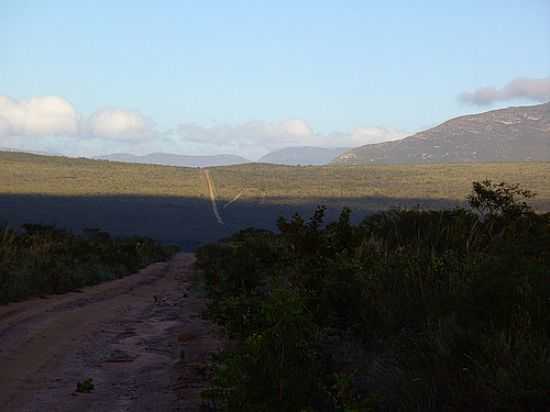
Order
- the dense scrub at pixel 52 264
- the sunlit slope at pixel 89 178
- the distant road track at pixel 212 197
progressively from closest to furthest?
the dense scrub at pixel 52 264 → the distant road track at pixel 212 197 → the sunlit slope at pixel 89 178

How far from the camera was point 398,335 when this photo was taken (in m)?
8.22

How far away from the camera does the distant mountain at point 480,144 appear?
166250 mm

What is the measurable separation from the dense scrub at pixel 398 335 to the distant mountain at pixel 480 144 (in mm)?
153716

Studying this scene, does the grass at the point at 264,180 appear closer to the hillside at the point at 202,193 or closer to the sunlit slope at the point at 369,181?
the sunlit slope at the point at 369,181

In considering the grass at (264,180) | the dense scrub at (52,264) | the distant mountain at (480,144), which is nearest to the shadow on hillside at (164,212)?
the grass at (264,180)

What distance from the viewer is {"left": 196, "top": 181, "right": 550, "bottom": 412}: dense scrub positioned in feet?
19.6

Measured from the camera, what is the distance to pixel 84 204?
7538cm

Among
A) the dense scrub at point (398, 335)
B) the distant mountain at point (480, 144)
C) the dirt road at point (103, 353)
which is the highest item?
the distant mountain at point (480, 144)

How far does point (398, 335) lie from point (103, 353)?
15.0 ft

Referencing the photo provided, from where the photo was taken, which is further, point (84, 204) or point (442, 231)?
point (84, 204)

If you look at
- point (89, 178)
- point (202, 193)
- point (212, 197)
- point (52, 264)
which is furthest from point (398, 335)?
point (89, 178)

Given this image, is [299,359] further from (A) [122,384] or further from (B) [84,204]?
(B) [84,204]

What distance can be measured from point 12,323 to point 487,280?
8674 millimetres

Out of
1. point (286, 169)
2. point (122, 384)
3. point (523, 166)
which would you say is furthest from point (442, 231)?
point (286, 169)
